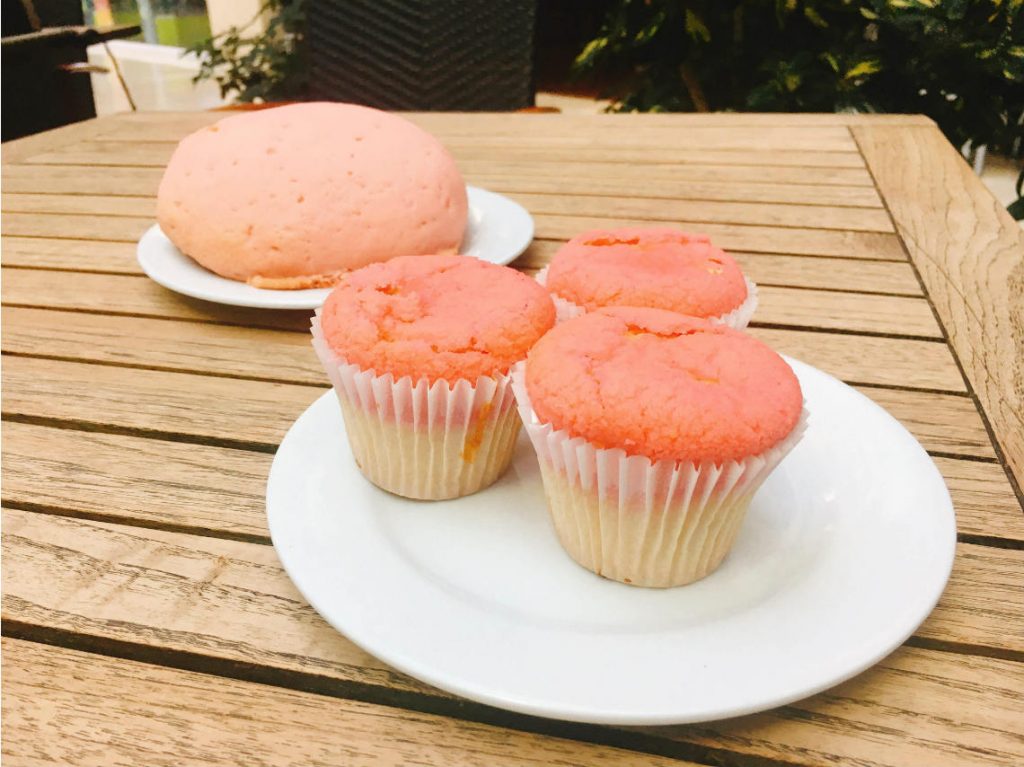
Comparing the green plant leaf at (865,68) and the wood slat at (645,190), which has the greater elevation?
the wood slat at (645,190)

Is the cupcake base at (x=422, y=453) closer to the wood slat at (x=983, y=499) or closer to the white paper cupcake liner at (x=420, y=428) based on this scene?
the white paper cupcake liner at (x=420, y=428)

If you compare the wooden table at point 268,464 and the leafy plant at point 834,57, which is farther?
the leafy plant at point 834,57

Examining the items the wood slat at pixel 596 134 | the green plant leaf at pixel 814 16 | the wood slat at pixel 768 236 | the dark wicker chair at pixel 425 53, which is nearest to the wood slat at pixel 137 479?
the wood slat at pixel 768 236

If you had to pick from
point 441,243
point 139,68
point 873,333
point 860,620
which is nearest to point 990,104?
point 873,333

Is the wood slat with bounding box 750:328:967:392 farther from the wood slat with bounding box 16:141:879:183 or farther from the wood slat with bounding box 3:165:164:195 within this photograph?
the wood slat with bounding box 3:165:164:195

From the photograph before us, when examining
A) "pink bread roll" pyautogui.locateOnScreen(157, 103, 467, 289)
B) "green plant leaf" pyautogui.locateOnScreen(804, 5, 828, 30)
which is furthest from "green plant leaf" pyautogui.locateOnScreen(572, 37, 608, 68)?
"pink bread roll" pyautogui.locateOnScreen(157, 103, 467, 289)

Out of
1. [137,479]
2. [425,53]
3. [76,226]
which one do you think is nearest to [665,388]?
[137,479]

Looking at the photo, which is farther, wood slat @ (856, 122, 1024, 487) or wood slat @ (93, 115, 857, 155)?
wood slat @ (93, 115, 857, 155)

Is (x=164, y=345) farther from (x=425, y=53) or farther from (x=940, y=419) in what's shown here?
(x=425, y=53)

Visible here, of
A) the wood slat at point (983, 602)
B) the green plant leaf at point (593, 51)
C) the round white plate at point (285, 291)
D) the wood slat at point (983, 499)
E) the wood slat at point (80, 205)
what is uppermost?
the wood slat at point (983, 602)

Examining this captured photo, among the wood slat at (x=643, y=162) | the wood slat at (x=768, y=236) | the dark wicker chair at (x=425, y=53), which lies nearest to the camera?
the wood slat at (x=768, y=236)
